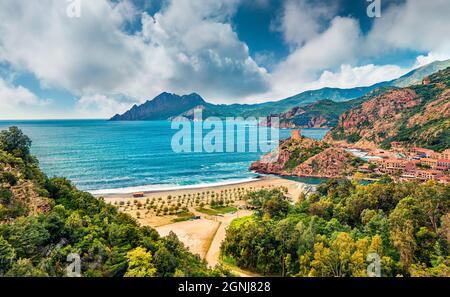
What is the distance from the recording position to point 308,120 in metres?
198

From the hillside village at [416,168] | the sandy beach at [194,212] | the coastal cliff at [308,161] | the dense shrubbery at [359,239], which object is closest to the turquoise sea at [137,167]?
the sandy beach at [194,212]

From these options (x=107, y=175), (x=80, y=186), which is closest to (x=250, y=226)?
(x=80, y=186)

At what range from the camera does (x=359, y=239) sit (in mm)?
15398

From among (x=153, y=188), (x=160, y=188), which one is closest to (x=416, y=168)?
(x=160, y=188)

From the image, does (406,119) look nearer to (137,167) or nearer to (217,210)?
(137,167)

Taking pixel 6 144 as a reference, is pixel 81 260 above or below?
below

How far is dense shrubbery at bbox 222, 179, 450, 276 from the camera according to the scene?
524 inches

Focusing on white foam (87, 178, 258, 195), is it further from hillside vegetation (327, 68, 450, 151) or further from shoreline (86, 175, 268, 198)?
hillside vegetation (327, 68, 450, 151)

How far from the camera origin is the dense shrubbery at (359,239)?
524 inches

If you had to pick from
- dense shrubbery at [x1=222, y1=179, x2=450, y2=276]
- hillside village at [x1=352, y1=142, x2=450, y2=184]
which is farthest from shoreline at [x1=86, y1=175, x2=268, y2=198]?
dense shrubbery at [x1=222, y1=179, x2=450, y2=276]

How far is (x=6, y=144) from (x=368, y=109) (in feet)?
409

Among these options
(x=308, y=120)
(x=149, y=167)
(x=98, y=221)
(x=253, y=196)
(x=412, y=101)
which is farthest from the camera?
(x=308, y=120)

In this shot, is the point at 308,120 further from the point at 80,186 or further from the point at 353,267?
the point at 353,267

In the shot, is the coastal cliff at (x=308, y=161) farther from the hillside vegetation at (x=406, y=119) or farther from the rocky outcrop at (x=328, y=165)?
the hillside vegetation at (x=406, y=119)
